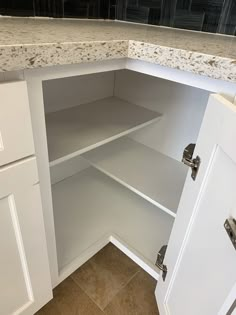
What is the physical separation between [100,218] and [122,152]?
38cm

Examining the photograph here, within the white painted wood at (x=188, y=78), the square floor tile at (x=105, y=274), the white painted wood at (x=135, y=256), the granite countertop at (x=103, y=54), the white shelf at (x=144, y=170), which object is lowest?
the square floor tile at (x=105, y=274)

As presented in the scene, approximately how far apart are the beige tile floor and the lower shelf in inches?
4.1

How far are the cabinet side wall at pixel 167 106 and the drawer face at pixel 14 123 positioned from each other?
0.83 meters

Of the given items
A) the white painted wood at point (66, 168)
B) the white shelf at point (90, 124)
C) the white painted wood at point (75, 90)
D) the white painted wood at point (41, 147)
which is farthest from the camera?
the white painted wood at point (66, 168)

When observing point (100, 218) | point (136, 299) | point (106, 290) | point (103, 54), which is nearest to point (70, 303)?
point (106, 290)

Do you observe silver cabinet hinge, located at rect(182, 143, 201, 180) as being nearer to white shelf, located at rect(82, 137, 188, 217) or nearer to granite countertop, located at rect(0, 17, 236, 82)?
granite countertop, located at rect(0, 17, 236, 82)

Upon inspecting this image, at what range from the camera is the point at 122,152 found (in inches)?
52.9

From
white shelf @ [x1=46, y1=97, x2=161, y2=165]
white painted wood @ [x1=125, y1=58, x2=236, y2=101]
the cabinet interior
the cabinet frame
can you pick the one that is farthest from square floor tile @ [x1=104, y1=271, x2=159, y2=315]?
white painted wood @ [x1=125, y1=58, x2=236, y2=101]

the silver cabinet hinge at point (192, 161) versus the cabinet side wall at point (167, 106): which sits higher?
the silver cabinet hinge at point (192, 161)

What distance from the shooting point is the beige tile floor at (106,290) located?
957 millimetres

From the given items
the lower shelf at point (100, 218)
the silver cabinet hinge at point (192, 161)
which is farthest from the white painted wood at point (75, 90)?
the silver cabinet hinge at point (192, 161)

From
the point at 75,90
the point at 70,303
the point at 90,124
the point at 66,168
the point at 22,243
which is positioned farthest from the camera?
the point at 66,168

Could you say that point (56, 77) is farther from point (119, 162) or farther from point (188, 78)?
point (119, 162)

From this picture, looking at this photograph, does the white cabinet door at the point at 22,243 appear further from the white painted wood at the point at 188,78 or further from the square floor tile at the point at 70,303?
the white painted wood at the point at 188,78
